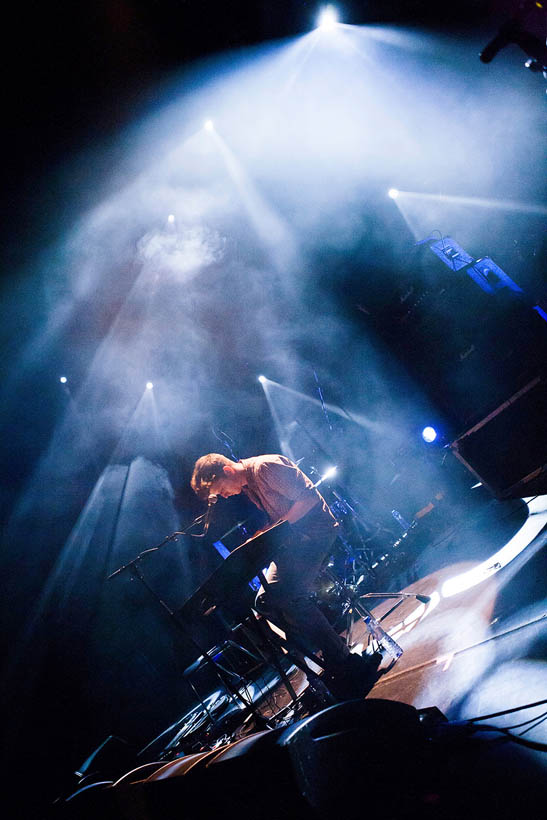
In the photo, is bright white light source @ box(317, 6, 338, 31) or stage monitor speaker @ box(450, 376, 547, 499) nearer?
stage monitor speaker @ box(450, 376, 547, 499)

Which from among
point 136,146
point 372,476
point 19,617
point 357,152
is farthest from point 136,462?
point 357,152

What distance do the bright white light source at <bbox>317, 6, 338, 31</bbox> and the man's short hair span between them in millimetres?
7303

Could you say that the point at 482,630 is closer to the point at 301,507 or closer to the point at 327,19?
the point at 301,507

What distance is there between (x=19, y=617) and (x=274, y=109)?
35.3 feet

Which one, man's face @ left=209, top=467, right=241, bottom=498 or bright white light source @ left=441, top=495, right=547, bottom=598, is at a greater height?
man's face @ left=209, top=467, right=241, bottom=498

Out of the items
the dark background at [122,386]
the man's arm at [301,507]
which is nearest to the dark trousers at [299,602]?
the man's arm at [301,507]

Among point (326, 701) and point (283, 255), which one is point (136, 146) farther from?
point (326, 701)

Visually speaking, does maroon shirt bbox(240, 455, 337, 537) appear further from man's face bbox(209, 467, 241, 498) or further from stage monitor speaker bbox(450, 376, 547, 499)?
stage monitor speaker bbox(450, 376, 547, 499)

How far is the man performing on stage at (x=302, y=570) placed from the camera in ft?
7.94

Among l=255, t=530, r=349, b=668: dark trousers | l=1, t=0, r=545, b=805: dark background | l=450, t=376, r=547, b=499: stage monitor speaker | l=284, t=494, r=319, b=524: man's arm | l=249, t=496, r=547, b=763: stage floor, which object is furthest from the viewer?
l=1, t=0, r=545, b=805: dark background

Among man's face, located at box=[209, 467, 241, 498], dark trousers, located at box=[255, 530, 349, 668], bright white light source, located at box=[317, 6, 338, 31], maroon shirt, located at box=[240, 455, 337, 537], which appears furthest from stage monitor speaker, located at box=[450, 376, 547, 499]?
bright white light source, located at box=[317, 6, 338, 31]

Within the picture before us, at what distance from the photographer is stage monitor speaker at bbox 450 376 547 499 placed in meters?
4.41

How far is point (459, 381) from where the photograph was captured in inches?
219

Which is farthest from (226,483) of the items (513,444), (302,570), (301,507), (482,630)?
(513,444)
